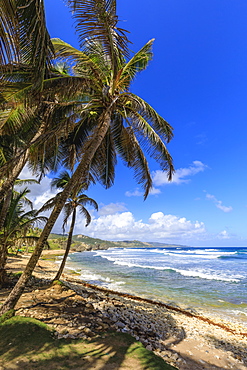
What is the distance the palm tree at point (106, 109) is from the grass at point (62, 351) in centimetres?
88

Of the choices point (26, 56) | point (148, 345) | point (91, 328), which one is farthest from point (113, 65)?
point (148, 345)

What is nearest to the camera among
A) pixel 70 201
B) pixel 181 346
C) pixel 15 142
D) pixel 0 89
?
pixel 0 89

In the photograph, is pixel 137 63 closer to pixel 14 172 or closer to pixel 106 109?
pixel 106 109

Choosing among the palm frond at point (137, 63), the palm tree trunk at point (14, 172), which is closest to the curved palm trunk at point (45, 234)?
the palm tree trunk at point (14, 172)

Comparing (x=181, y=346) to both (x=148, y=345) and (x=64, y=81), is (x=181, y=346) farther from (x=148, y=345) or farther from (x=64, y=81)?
(x=64, y=81)

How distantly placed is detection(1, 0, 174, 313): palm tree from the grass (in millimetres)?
878

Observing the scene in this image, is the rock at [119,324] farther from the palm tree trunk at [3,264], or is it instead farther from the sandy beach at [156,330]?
the palm tree trunk at [3,264]

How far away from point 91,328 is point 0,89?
5.87m

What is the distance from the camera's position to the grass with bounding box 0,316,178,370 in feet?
11.7

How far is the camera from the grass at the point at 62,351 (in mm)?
3570

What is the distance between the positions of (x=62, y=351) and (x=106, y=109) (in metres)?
5.97

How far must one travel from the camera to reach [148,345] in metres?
5.12

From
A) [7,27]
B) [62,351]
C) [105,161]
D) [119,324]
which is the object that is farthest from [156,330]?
[7,27]

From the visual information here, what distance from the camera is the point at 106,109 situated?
21.1ft
